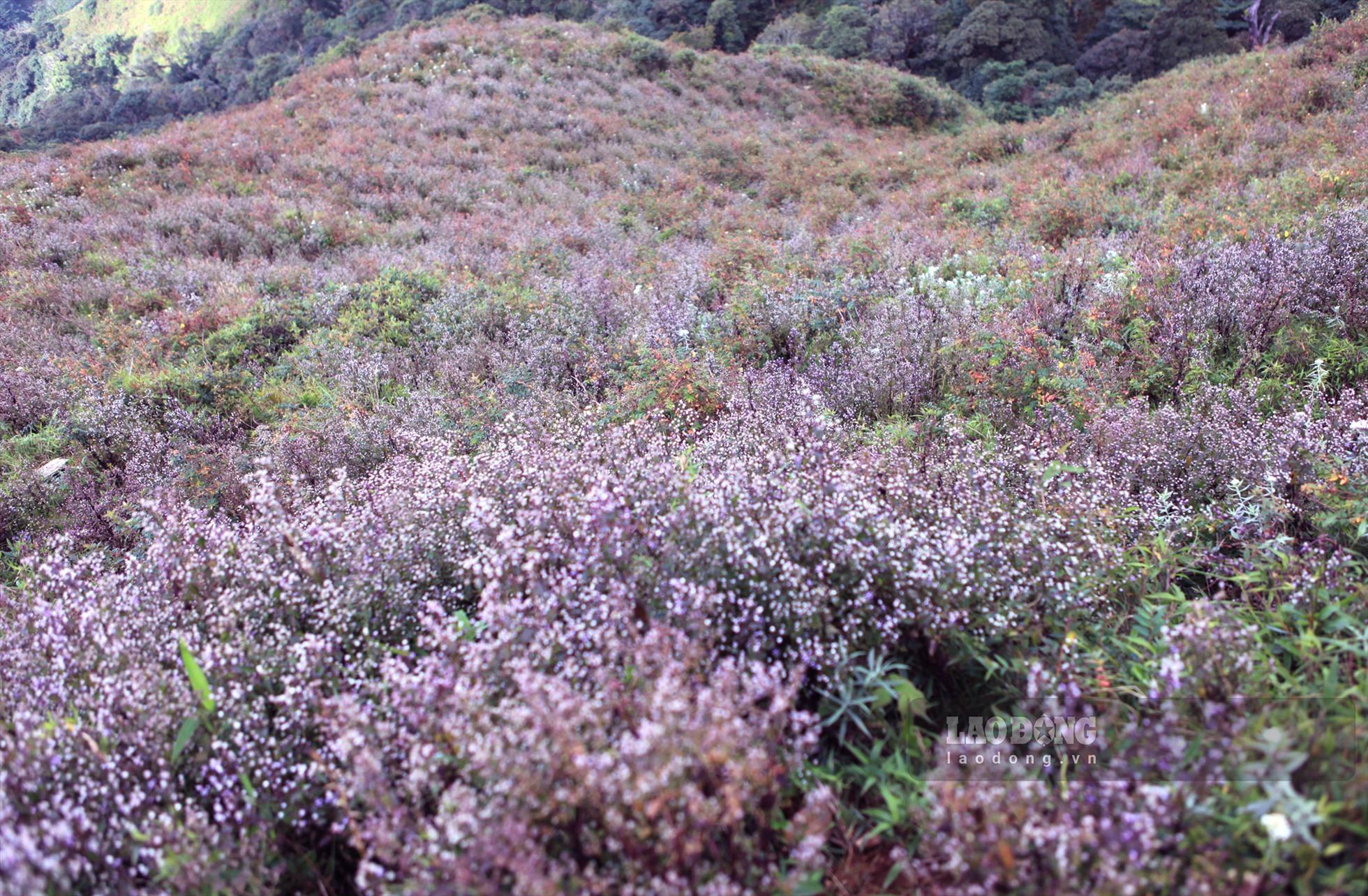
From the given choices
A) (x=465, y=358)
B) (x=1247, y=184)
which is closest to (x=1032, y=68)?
(x=1247, y=184)

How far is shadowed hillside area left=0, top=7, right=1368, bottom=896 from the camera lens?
1.72 metres

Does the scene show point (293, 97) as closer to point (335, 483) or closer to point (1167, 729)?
point (335, 483)

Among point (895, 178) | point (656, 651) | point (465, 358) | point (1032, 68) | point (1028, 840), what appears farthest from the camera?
point (1032, 68)

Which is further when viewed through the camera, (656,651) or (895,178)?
(895,178)

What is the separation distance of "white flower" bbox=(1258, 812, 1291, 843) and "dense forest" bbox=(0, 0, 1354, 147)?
1048 inches

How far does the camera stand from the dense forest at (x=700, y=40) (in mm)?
25484

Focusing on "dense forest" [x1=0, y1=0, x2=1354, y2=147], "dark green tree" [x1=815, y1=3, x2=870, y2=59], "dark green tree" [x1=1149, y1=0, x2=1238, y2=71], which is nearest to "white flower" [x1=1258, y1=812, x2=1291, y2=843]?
"dense forest" [x1=0, y1=0, x2=1354, y2=147]

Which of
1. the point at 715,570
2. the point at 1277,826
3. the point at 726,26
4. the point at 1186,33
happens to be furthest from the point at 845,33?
the point at 1277,826

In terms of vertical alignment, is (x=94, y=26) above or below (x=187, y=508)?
above

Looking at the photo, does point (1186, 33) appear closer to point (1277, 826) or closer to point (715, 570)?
point (715, 570)

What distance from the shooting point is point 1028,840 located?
164 centimetres

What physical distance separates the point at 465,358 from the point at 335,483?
3.53 metres

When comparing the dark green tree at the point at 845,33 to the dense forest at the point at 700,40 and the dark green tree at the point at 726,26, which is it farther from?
the dark green tree at the point at 726,26

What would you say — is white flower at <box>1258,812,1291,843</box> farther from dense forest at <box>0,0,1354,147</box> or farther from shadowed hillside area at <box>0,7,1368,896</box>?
dense forest at <box>0,0,1354,147</box>
